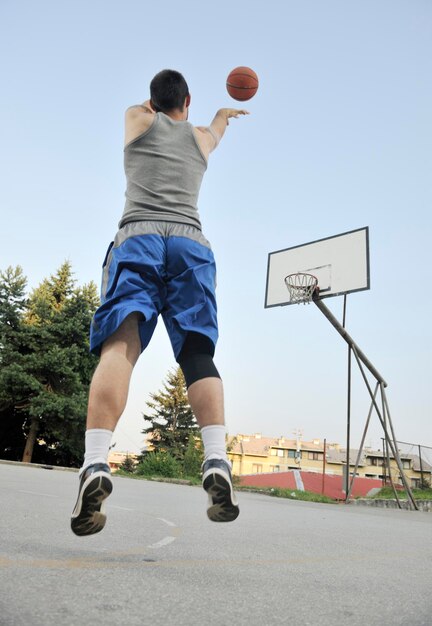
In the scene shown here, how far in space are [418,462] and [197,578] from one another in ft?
62.6

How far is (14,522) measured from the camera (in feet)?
10.5

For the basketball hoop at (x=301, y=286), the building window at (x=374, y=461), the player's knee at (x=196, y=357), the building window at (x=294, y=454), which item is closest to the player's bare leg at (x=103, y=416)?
the player's knee at (x=196, y=357)

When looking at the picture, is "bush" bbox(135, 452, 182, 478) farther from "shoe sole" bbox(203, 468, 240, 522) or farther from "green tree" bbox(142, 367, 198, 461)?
"green tree" bbox(142, 367, 198, 461)

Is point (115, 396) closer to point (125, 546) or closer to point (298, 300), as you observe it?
point (125, 546)

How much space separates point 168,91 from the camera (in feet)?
8.70

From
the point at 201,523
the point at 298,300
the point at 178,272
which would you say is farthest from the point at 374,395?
the point at 178,272

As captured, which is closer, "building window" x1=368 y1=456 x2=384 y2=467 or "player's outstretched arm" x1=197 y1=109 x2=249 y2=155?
"player's outstretched arm" x1=197 y1=109 x2=249 y2=155

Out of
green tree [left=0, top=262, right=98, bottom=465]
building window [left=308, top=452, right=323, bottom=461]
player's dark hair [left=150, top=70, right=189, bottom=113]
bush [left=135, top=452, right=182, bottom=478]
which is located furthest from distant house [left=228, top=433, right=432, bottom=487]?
player's dark hair [left=150, top=70, right=189, bottom=113]

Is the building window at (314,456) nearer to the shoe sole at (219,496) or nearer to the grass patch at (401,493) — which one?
the grass patch at (401,493)

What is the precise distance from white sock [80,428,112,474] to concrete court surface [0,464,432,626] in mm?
386

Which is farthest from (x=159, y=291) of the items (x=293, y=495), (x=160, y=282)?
(x=293, y=495)

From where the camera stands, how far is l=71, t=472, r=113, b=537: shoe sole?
1.85 m

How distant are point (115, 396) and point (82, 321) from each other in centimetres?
2734

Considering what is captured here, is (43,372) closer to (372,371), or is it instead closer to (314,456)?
(372,371)
